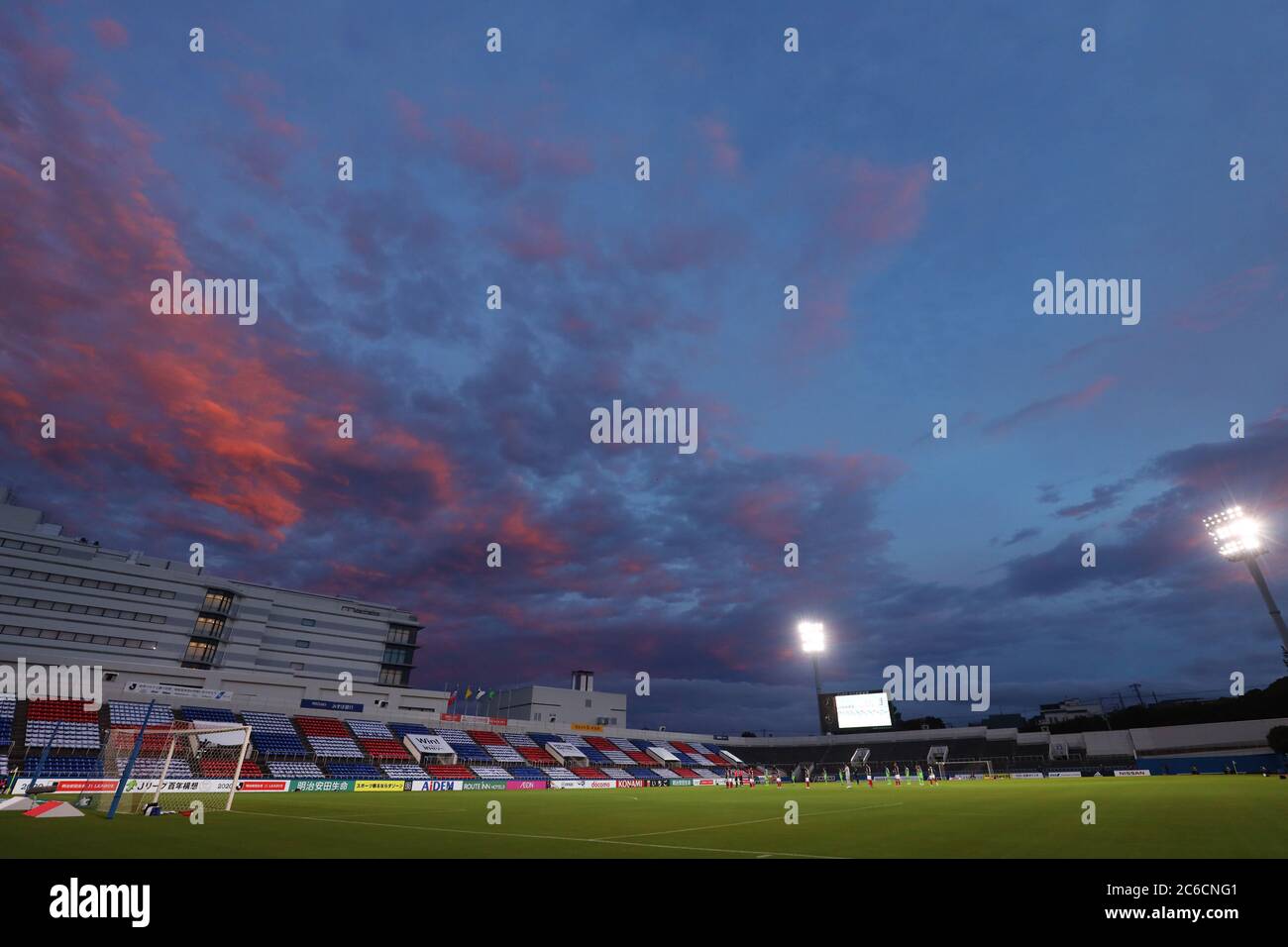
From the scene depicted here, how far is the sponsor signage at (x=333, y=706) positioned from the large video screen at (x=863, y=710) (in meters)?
54.4

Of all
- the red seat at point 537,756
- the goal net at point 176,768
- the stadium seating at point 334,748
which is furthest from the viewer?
the red seat at point 537,756

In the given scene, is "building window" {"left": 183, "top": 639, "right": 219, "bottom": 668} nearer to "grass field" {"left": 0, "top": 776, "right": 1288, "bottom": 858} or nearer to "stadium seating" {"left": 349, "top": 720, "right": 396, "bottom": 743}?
"stadium seating" {"left": 349, "top": 720, "right": 396, "bottom": 743}

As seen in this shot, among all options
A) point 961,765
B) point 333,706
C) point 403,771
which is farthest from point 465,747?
point 961,765

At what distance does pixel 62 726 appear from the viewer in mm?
41781

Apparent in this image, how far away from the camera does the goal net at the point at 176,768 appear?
24.9 meters

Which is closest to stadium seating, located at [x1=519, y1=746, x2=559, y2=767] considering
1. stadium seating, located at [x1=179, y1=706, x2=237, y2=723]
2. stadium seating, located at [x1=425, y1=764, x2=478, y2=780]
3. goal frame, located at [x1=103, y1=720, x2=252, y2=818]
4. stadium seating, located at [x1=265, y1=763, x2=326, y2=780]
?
stadium seating, located at [x1=425, y1=764, x2=478, y2=780]

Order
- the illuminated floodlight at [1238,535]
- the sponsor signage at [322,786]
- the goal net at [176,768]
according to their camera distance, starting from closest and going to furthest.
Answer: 1. the goal net at [176,768]
2. the sponsor signage at [322,786]
3. the illuminated floodlight at [1238,535]

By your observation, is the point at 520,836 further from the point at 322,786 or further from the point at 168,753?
the point at 322,786

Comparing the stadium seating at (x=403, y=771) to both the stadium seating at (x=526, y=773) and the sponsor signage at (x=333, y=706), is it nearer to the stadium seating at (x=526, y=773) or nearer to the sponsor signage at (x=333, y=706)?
the stadium seating at (x=526, y=773)

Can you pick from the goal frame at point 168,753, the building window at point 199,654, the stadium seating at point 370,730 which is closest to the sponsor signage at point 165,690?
the goal frame at point 168,753
